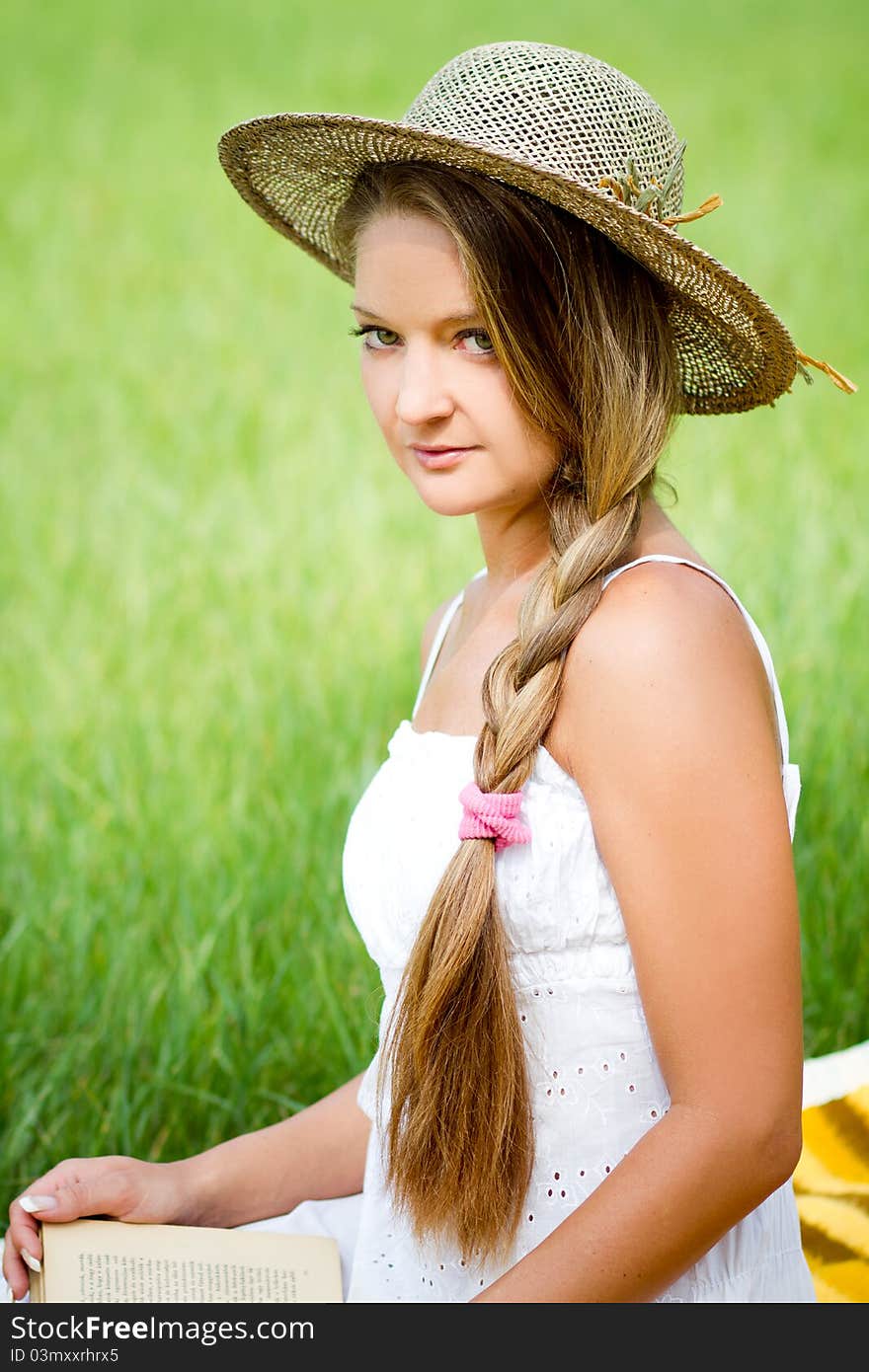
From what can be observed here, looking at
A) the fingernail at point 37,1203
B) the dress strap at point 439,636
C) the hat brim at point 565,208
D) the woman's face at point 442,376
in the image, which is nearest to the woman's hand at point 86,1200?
the fingernail at point 37,1203

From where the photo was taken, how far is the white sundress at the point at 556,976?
1.28m

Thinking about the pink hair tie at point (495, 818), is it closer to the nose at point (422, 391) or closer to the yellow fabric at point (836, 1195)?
the nose at point (422, 391)

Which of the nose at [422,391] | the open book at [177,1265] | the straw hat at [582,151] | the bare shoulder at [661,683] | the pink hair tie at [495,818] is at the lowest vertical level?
the open book at [177,1265]

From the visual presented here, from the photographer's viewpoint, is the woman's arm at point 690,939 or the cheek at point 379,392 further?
the cheek at point 379,392

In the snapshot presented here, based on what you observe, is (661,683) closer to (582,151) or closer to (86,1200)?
(582,151)

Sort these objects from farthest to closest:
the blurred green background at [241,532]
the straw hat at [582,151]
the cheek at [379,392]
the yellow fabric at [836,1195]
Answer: the blurred green background at [241,532]
the yellow fabric at [836,1195]
the cheek at [379,392]
the straw hat at [582,151]

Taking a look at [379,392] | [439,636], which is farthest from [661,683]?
[439,636]

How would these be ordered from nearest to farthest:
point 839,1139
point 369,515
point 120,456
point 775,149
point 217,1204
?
point 217,1204 < point 839,1139 < point 369,515 < point 120,456 < point 775,149

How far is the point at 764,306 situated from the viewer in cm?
136

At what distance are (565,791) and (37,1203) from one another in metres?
0.66

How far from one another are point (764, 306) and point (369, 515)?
3064mm

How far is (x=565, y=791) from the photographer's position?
128cm
